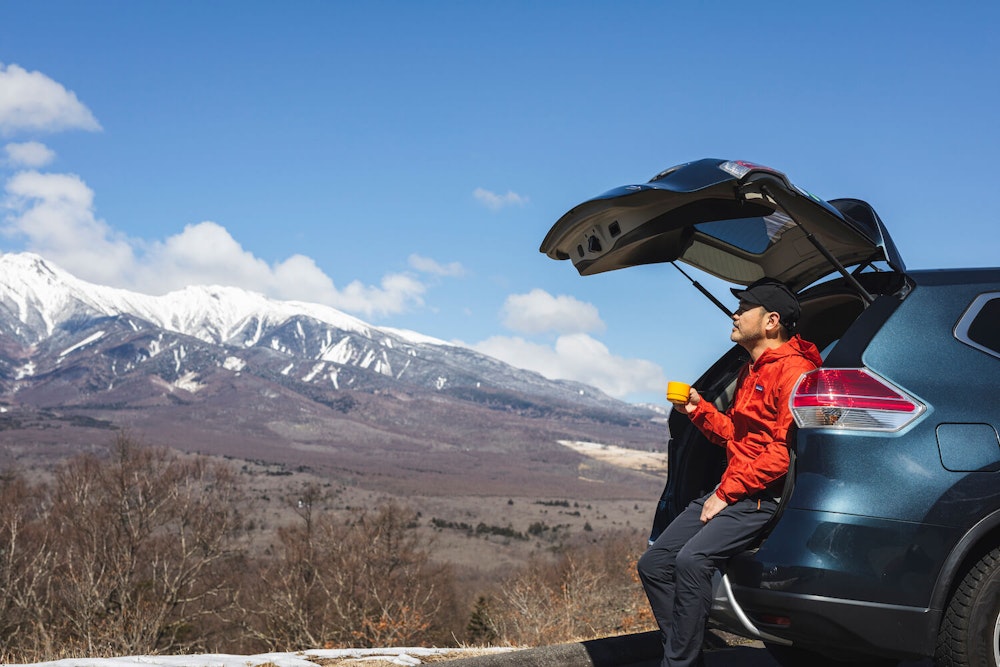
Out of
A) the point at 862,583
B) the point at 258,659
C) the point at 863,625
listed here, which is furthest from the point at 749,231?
the point at 258,659

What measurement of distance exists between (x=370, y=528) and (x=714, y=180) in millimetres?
69681

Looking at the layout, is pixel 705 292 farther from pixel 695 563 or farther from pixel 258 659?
pixel 258 659

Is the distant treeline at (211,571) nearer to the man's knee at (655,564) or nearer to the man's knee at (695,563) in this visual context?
the man's knee at (655,564)

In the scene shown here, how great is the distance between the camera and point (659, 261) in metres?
4.98

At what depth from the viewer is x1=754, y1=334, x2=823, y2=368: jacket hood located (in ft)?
13.2

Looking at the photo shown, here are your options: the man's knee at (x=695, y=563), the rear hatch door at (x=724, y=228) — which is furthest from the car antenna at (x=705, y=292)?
the man's knee at (x=695, y=563)

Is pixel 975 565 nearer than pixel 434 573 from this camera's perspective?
Yes

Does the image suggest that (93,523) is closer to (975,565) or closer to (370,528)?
→ (370,528)

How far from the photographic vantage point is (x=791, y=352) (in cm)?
401

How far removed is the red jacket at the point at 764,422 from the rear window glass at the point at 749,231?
0.79 meters

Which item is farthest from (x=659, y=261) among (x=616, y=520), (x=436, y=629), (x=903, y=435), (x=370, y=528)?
(x=616, y=520)

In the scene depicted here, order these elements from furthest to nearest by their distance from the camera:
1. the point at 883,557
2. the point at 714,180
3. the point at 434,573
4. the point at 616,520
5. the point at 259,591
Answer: the point at 616,520 < the point at 434,573 < the point at 259,591 < the point at 714,180 < the point at 883,557

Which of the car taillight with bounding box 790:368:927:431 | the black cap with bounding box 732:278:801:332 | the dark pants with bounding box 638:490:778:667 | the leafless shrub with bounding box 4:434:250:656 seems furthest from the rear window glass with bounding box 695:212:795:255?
the leafless shrub with bounding box 4:434:250:656

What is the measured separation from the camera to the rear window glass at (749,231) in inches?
185
